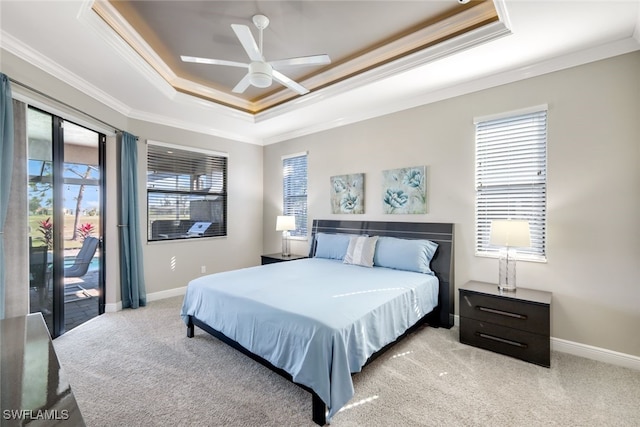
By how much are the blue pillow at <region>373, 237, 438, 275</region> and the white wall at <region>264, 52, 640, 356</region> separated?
1.18 ft

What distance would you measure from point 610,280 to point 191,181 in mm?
5407

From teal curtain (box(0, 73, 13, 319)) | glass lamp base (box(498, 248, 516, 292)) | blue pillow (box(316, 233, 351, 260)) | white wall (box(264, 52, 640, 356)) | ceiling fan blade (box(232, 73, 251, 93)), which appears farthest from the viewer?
blue pillow (box(316, 233, 351, 260))

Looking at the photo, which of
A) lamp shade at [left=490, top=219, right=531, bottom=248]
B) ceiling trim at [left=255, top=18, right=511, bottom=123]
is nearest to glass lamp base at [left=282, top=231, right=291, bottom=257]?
ceiling trim at [left=255, top=18, right=511, bottom=123]

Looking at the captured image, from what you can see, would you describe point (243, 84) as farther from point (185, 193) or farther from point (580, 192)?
point (580, 192)

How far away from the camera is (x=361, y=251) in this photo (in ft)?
12.4

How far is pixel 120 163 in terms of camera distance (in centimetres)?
392

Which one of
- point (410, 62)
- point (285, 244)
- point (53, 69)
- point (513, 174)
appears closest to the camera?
point (53, 69)

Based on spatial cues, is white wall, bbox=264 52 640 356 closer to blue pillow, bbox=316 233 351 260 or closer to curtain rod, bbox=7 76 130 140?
blue pillow, bbox=316 233 351 260

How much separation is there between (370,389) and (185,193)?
4084 mm

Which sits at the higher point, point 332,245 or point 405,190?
point 405,190

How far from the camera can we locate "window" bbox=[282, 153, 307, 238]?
5207 millimetres

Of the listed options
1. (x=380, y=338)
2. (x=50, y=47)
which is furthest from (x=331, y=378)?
(x=50, y=47)

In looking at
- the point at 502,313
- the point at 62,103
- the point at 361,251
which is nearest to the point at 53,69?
the point at 62,103

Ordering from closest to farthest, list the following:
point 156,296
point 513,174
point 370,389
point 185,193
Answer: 1. point 370,389
2. point 513,174
3. point 156,296
4. point 185,193
